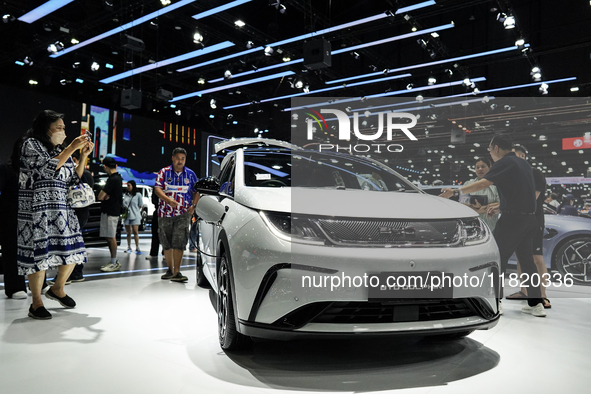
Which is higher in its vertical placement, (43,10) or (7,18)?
(43,10)

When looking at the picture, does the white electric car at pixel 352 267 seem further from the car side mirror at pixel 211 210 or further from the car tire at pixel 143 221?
the car tire at pixel 143 221

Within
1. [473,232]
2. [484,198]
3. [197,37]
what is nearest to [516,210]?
[473,232]

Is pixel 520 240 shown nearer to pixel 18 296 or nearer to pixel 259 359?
pixel 259 359

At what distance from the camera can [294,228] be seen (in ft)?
6.83

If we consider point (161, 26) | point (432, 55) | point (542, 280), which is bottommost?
point (542, 280)

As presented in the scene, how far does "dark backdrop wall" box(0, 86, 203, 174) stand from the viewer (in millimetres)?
12438

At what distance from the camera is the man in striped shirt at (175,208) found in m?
5.07

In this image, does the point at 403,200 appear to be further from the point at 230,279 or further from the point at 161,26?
the point at 161,26

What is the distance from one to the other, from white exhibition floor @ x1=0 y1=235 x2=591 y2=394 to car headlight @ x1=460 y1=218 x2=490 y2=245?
68 cm

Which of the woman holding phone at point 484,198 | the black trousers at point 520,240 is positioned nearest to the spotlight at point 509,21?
the woman holding phone at point 484,198

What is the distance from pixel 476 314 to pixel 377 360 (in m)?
0.59

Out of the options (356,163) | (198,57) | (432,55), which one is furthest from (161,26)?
(356,163)

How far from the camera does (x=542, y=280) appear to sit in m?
3.89

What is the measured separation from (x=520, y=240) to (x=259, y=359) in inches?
99.4
